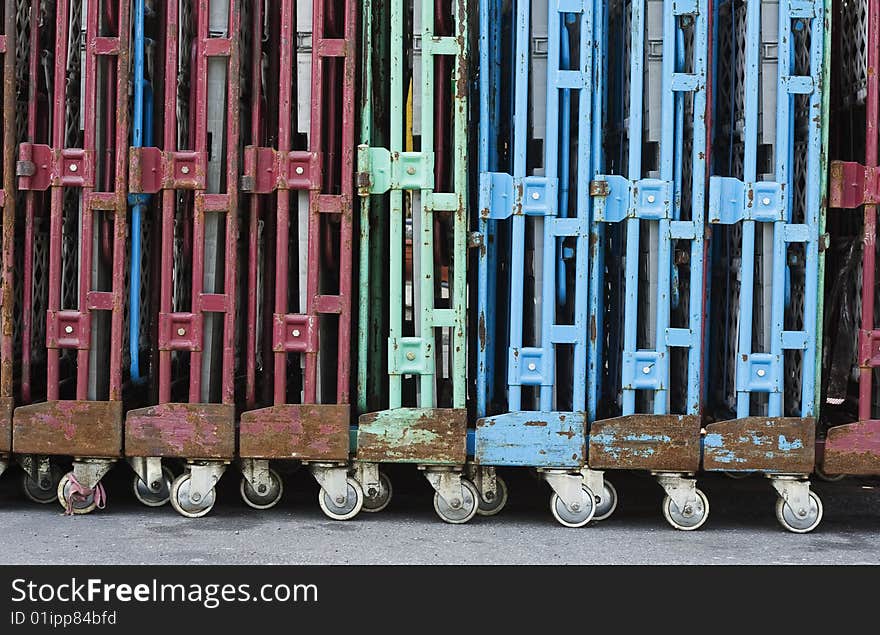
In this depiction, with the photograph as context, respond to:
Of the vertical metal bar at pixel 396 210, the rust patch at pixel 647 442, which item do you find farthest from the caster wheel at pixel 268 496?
the rust patch at pixel 647 442

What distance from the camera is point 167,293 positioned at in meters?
6.02

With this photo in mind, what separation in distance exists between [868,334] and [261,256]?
316cm

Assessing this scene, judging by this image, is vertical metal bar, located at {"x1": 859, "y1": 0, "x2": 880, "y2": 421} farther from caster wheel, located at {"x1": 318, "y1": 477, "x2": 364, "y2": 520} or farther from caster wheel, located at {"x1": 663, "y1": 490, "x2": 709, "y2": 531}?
caster wheel, located at {"x1": 318, "y1": 477, "x2": 364, "y2": 520}

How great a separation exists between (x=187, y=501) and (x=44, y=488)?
0.85 meters

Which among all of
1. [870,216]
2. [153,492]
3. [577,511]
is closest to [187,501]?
[153,492]

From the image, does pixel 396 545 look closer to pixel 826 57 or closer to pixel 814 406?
pixel 814 406

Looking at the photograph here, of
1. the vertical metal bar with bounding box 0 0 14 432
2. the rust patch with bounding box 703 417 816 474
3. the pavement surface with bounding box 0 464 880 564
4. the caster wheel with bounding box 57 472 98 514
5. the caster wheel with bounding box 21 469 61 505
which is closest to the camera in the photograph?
the pavement surface with bounding box 0 464 880 564

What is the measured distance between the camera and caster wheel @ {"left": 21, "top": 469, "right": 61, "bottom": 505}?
20.7 ft

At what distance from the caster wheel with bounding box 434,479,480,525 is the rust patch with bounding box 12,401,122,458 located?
1.68 m

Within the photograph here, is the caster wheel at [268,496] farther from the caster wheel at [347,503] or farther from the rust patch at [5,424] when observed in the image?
the rust patch at [5,424]

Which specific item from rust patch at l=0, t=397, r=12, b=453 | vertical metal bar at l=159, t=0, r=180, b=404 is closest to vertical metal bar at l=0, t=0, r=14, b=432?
rust patch at l=0, t=397, r=12, b=453

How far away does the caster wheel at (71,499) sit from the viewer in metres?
6.16

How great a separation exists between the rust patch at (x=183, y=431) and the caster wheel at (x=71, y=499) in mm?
407

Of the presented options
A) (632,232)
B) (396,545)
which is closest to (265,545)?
(396,545)
